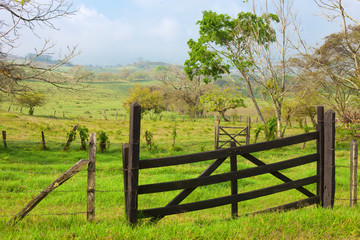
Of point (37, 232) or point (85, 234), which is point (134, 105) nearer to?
point (85, 234)

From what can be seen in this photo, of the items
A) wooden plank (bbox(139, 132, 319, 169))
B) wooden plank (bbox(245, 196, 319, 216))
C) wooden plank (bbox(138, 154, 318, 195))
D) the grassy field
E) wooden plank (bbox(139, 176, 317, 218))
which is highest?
wooden plank (bbox(139, 132, 319, 169))

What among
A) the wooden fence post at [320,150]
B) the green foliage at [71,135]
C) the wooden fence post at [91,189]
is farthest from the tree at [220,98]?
the wooden fence post at [91,189]

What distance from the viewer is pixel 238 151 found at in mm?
5090

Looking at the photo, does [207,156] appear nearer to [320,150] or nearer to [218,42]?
Answer: [320,150]

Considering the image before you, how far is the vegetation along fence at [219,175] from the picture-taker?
464cm

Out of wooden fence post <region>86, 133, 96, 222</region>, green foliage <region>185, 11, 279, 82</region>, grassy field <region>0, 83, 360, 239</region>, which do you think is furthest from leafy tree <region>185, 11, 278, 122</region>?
wooden fence post <region>86, 133, 96, 222</region>

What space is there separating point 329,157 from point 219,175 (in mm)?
2268

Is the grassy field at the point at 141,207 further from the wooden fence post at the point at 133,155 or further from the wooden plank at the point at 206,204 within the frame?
the wooden fence post at the point at 133,155

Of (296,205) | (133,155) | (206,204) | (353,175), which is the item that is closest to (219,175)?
(206,204)

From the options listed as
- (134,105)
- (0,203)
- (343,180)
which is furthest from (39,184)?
(343,180)

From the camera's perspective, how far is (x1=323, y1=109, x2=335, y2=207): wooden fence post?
5.64 meters

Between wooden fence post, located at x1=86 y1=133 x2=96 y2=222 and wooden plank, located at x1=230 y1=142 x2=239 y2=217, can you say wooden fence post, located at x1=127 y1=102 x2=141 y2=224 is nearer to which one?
wooden fence post, located at x1=86 y1=133 x2=96 y2=222

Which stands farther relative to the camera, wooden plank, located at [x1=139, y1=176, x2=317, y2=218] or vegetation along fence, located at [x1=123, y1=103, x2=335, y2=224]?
wooden plank, located at [x1=139, y1=176, x2=317, y2=218]

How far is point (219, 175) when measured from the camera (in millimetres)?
5035
